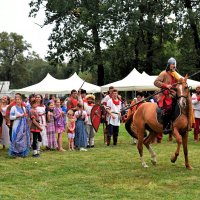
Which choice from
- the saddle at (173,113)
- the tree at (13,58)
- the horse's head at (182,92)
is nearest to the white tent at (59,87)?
the saddle at (173,113)

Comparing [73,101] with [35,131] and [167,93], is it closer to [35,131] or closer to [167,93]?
[35,131]

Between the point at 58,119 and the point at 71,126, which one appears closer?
the point at 71,126

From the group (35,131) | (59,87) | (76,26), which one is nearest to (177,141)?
(35,131)

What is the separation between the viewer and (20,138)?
1248 centimetres

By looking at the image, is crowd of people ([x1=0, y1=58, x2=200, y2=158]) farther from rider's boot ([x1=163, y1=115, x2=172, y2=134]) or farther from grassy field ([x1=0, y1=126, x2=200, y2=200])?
grassy field ([x1=0, y1=126, x2=200, y2=200])

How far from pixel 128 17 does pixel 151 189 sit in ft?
101


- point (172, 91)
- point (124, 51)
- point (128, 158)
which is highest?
point (124, 51)

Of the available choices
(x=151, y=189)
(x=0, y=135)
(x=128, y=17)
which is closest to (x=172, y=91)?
(x=151, y=189)

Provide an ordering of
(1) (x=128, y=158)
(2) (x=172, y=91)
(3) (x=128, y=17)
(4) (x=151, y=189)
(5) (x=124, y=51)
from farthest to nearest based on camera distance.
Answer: (5) (x=124, y=51), (3) (x=128, y=17), (1) (x=128, y=158), (2) (x=172, y=91), (4) (x=151, y=189)

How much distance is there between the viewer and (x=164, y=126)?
33.0 feet

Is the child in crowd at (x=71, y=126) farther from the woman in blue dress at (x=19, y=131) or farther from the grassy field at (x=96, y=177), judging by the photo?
the woman in blue dress at (x=19, y=131)

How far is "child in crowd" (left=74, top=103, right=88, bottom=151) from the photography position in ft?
47.3

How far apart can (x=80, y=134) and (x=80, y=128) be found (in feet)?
0.65

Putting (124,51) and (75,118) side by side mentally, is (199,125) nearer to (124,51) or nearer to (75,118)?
(75,118)
